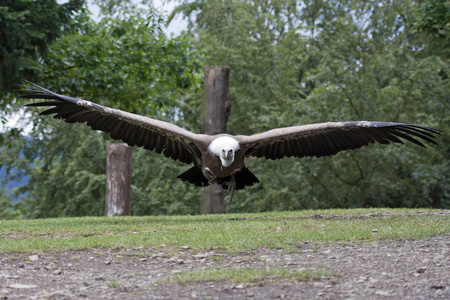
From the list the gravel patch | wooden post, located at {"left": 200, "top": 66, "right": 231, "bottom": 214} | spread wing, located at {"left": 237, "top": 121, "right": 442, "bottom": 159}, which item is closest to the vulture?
spread wing, located at {"left": 237, "top": 121, "right": 442, "bottom": 159}

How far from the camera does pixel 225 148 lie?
849cm

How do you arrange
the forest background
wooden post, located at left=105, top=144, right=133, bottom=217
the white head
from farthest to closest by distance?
the forest background, wooden post, located at left=105, top=144, right=133, bottom=217, the white head

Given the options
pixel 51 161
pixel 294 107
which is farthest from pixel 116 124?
pixel 51 161

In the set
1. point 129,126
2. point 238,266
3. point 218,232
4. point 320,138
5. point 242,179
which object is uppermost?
point 129,126

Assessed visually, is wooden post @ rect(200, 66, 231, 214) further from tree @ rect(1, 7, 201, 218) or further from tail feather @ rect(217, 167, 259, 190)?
tree @ rect(1, 7, 201, 218)

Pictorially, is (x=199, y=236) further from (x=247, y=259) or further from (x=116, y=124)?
(x=116, y=124)

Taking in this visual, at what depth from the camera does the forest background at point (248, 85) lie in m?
14.4

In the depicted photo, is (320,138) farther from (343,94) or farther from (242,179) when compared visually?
(343,94)

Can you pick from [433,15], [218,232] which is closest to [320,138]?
[218,232]

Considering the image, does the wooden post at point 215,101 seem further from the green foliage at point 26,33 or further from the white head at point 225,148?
the green foliage at point 26,33

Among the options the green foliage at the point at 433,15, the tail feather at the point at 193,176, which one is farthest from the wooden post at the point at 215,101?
the green foliage at the point at 433,15

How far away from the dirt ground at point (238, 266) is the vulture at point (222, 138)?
2.61 m

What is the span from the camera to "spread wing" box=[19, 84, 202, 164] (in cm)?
856

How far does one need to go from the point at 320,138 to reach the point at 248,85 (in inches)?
479
